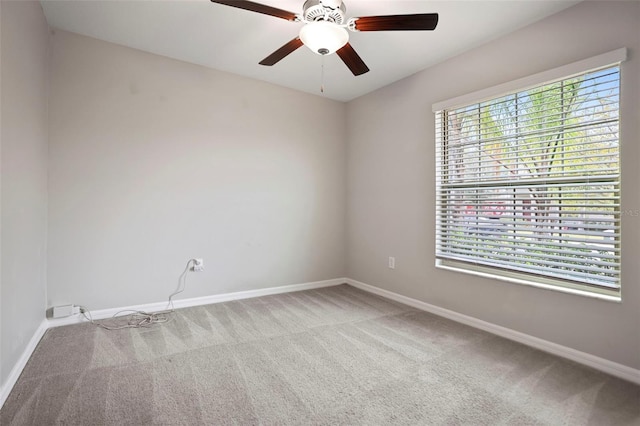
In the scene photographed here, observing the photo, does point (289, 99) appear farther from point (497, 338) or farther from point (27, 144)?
point (497, 338)

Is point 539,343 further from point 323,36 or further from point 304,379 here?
point 323,36

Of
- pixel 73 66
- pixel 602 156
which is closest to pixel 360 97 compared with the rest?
pixel 602 156

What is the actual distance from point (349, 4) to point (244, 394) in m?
2.62

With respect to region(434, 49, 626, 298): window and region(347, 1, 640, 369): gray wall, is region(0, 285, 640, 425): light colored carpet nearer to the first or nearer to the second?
region(347, 1, 640, 369): gray wall

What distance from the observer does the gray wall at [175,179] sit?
2.77 metres

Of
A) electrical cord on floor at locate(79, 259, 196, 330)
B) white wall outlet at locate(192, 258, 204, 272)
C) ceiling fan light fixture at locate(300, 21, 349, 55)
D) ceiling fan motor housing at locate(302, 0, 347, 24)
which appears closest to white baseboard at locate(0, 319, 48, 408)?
electrical cord on floor at locate(79, 259, 196, 330)

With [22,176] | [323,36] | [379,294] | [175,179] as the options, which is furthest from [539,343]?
[22,176]

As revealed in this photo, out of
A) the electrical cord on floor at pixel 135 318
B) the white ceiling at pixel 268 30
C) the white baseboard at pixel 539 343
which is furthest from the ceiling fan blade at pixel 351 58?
the electrical cord on floor at pixel 135 318

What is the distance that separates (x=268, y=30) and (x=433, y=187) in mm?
2069

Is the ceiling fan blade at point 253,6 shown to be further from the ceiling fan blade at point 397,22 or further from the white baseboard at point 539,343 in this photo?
the white baseboard at point 539,343

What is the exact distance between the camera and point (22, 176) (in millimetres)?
2027

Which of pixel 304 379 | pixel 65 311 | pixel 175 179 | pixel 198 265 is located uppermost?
pixel 175 179

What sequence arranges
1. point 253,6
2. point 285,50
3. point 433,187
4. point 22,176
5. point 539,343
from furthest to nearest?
1. point 433,187
2. point 539,343
3. point 285,50
4. point 22,176
5. point 253,6

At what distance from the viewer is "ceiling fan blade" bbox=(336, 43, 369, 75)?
7.05 ft
